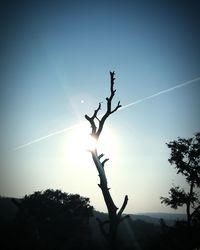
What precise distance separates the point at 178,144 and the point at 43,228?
93.3 feet

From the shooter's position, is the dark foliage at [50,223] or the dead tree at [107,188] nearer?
the dead tree at [107,188]

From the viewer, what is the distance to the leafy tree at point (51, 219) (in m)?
34.3

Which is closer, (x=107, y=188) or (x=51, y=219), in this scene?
(x=107, y=188)

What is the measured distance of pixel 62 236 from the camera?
37656 mm

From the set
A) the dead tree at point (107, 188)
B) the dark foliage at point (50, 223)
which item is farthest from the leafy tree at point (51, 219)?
the dead tree at point (107, 188)

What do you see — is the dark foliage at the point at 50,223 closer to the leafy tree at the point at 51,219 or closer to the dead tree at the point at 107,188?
the leafy tree at the point at 51,219

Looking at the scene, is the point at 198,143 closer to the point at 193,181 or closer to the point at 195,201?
the point at 193,181

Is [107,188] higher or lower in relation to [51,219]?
lower

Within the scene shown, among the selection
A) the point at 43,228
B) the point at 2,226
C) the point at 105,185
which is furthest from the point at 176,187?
the point at 2,226

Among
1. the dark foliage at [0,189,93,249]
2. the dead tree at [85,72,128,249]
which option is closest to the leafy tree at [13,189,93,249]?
the dark foliage at [0,189,93,249]

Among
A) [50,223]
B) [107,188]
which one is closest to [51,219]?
[50,223]

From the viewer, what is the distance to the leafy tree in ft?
112

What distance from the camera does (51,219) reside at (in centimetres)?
4084

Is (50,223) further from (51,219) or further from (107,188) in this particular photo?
(107,188)
